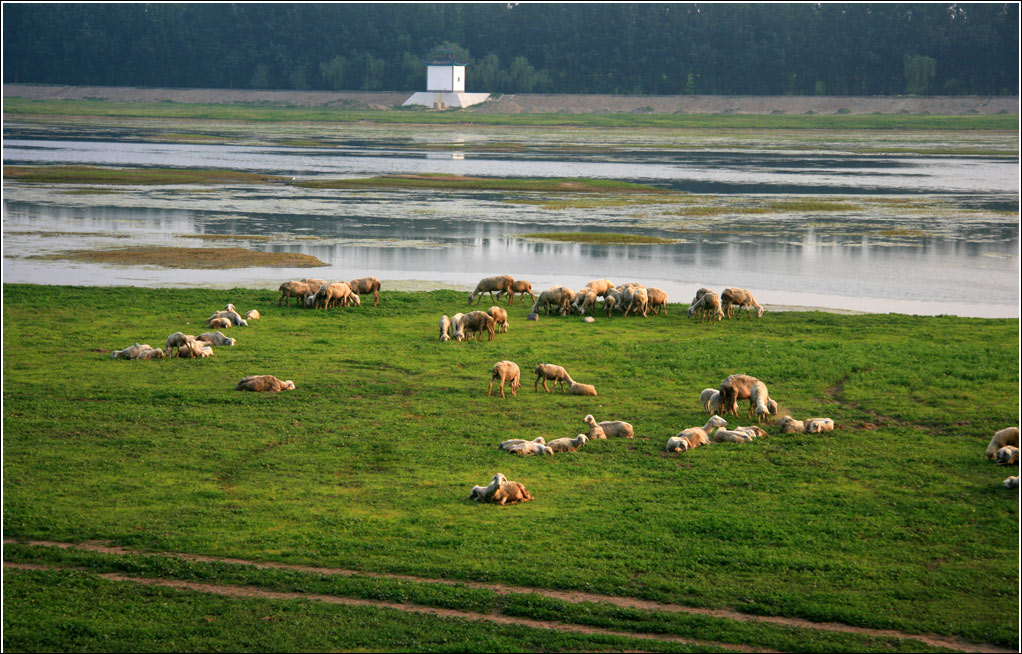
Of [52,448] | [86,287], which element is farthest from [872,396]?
[86,287]

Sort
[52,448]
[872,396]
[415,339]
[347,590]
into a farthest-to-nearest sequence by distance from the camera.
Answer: [415,339]
[872,396]
[52,448]
[347,590]

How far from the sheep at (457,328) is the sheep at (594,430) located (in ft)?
26.5

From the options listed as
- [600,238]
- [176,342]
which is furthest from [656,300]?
[600,238]

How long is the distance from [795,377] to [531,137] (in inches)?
4454

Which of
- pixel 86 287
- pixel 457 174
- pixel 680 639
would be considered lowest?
pixel 680 639

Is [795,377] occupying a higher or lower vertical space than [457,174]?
lower

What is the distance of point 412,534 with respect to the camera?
14.7 m

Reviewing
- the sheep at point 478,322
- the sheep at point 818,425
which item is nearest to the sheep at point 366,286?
the sheep at point 478,322

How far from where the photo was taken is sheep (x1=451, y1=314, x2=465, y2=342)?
27.2 meters

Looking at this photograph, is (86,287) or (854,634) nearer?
(854,634)

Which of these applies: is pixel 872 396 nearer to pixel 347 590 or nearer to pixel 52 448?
pixel 347 590

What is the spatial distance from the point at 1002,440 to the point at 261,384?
12587mm

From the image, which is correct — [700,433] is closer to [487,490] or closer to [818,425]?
[818,425]

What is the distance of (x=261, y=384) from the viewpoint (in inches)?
857
